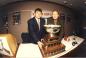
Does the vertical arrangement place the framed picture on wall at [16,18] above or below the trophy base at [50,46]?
above

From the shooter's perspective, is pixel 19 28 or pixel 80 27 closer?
pixel 19 28

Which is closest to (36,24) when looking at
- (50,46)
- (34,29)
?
(34,29)

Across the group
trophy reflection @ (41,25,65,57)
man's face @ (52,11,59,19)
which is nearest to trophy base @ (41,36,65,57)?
trophy reflection @ (41,25,65,57)

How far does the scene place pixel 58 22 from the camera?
867 mm

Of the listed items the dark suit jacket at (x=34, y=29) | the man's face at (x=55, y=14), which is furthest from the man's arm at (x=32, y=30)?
the man's face at (x=55, y=14)

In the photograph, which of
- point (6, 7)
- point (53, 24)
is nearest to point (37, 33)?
point (53, 24)

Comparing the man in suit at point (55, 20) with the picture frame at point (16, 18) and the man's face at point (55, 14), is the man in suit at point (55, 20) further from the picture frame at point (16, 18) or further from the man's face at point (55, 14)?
the picture frame at point (16, 18)

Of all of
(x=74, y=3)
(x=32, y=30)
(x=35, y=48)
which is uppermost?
(x=74, y=3)

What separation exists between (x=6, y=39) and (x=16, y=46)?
7cm

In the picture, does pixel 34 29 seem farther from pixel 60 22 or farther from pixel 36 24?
pixel 60 22

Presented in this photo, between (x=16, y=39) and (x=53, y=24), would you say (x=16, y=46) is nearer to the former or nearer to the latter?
(x=16, y=39)

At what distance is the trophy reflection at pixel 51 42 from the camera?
838mm

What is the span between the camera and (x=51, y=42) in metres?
0.83

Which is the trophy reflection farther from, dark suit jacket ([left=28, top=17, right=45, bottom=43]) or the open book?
the open book
